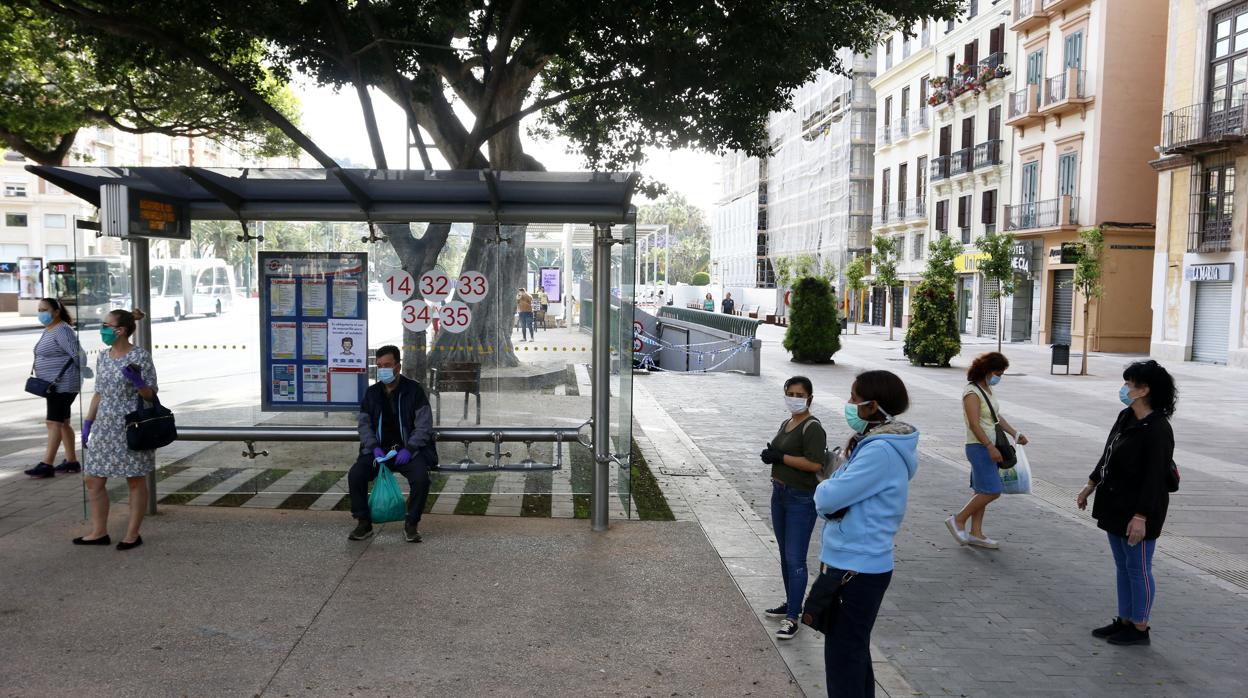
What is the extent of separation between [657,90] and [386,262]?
4.96 meters

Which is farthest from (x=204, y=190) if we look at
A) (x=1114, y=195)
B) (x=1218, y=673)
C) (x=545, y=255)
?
(x=1114, y=195)

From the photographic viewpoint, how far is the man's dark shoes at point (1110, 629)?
17.5ft

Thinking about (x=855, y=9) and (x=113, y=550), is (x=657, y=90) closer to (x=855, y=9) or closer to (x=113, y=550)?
(x=855, y=9)

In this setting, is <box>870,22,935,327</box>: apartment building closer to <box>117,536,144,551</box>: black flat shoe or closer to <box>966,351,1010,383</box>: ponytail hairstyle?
<box>966,351,1010,383</box>: ponytail hairstyle

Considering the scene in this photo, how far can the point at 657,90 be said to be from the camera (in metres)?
11.4

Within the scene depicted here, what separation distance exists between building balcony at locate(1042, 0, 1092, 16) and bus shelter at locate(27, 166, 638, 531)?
30634 mm

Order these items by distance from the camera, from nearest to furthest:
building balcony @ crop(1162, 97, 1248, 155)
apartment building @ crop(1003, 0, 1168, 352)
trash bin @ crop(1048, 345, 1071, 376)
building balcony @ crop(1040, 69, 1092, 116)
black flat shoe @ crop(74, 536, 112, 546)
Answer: black flat shoe @ crop(74, 536, 112, 546)
trash bin @ crop(1048, 345, 1071, 376)
building balcony @ crop(1162, 97, 1248, 155)
apartment building @ crop(1003, 0, 1168, 352)
building balcony @ crop(1040, 69, 1092, 116)

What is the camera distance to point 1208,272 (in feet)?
83.5

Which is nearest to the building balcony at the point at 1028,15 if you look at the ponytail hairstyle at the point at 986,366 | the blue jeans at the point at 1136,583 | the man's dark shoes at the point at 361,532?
the ponytail hairstyle at the point at 986,366

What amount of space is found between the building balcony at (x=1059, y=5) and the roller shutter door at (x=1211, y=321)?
37.4 ft

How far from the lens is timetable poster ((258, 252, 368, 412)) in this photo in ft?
→ 25.5

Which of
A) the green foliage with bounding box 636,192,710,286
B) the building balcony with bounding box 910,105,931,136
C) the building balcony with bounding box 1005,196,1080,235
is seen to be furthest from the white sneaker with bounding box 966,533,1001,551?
the green foliage with bounding box 636,192,710,286

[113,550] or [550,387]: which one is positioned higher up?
[550,387]

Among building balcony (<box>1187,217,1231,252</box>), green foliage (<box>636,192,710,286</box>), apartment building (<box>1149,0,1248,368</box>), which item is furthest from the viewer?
green foliage (<box>636,192,710,286</box>)
